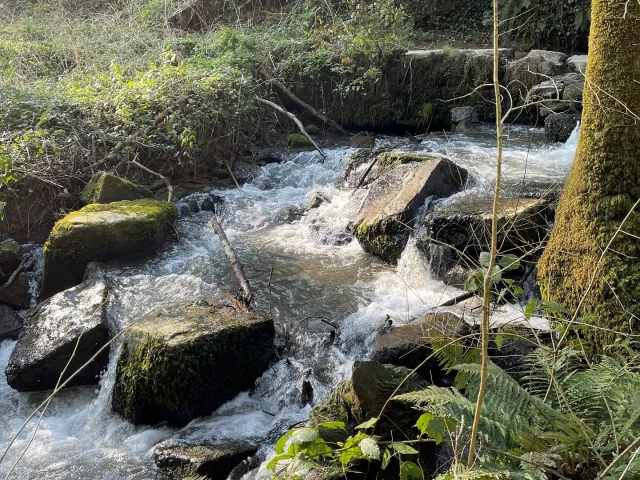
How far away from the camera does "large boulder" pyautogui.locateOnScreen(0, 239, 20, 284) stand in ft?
21.9

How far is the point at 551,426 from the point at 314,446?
42.3 inches

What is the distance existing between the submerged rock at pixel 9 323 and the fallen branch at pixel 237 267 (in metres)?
2.29

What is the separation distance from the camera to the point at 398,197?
6961 mm

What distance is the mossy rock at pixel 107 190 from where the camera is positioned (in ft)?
24.0

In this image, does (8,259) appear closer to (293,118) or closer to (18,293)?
(18,293)

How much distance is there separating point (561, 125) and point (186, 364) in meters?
7.39

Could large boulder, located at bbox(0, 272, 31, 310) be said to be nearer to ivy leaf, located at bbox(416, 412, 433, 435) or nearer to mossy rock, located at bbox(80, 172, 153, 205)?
mossy rock, located at bbox(80, 172, 153, 205)

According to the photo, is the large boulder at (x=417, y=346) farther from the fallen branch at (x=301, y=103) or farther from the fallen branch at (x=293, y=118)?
the fallen branch at (x=301, y=103)

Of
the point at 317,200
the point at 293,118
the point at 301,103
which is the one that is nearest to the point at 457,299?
the point at 317,200

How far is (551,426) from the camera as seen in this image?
2.59 m

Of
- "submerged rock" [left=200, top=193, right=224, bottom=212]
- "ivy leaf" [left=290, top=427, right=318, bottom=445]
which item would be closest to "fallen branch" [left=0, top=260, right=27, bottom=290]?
"submerged rock" [left=200, top=193, right=224, bottom=212]

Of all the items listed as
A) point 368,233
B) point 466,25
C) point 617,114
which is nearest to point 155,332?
point 368,233

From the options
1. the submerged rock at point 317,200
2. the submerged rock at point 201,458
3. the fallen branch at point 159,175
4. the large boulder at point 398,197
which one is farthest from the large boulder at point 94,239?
the submerged rock at point 201,458

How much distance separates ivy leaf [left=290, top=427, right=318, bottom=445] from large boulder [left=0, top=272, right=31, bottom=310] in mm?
5188
